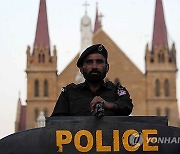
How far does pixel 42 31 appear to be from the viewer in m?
50.6

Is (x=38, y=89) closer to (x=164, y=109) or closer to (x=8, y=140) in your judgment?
(x=164, y=109)

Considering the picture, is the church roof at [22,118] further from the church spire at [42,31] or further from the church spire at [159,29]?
the church spire at [159,29]

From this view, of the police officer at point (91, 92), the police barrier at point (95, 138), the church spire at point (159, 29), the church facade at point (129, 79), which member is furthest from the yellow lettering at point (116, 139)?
the church spire at point (159, 29)

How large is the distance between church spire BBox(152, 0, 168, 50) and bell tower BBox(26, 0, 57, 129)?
740 centimetres

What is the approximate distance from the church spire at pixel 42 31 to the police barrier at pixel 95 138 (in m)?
48.8

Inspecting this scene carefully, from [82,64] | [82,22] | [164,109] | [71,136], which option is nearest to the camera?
[71,136]

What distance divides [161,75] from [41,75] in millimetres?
8536

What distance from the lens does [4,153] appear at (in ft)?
6.54

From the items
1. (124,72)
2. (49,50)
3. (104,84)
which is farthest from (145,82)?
(104,84)

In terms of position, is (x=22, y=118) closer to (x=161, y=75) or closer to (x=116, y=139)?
(x=161, y=75)

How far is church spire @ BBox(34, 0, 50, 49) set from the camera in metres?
50.6

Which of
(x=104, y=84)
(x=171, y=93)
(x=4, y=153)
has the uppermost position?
(x=171, y=93)

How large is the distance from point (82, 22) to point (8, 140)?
141 feet

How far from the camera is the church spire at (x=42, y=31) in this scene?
50.6 m
